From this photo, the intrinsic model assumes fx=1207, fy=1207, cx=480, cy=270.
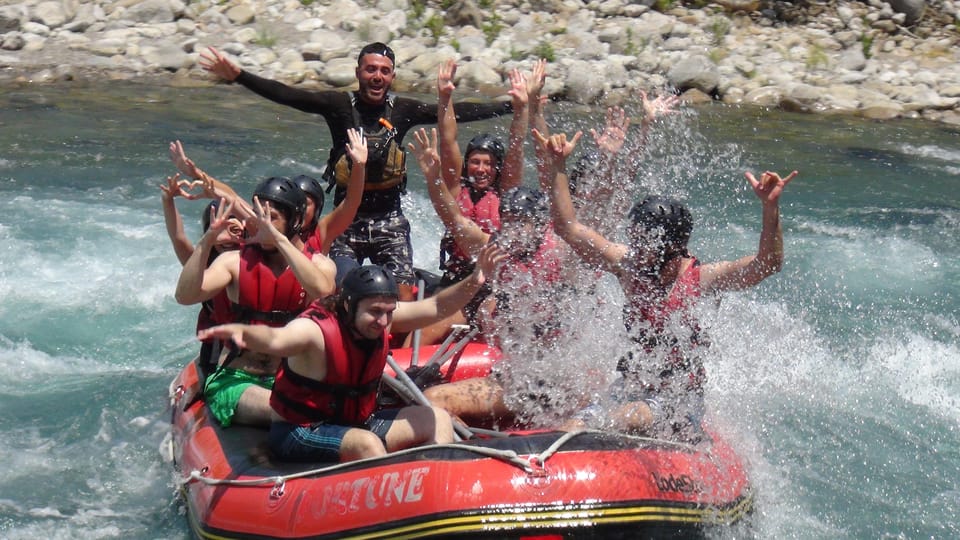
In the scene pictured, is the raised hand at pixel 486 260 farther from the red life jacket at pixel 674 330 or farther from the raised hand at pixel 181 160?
the raised hand at pixel 181 160

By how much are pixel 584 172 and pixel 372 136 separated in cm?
116

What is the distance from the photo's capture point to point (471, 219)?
6.41 meters

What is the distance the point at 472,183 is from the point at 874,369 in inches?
123

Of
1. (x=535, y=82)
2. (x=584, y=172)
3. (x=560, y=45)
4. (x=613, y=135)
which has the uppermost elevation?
(x=535, y=82)

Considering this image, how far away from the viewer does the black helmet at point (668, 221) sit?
5078 millimetres

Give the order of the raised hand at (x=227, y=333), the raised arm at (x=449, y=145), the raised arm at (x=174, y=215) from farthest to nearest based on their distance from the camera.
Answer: the raised arm at (x=449, y=145), the raised arm at (x=174, y=215), the raised hand at (x=227, y=333)

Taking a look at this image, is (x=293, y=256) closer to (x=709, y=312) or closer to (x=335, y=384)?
(x=335, y=384)

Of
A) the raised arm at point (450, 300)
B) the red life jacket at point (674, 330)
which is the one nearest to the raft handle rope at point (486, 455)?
the red life jacket at point (674, 330)

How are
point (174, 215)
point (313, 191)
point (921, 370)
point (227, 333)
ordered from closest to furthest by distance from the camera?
point (227, 333), point (174, 215), point (313, 191), point (921, 370)

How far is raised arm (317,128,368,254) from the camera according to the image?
5883 mm

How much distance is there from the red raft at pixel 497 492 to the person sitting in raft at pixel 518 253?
3.35ft

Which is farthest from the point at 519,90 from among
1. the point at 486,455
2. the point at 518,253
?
the point at 486,455

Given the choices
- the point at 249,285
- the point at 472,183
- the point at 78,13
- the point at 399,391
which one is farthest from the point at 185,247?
the point at 78,13

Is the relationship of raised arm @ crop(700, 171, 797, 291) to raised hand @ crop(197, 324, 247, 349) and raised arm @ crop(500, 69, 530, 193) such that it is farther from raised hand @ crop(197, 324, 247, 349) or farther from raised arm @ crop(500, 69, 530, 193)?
raised hand @ crop(197, 324, 247, 349)
